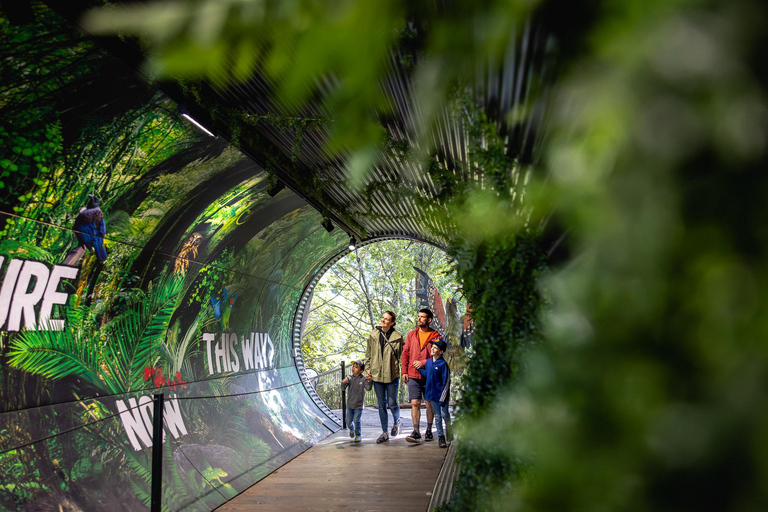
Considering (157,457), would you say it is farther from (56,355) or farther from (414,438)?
(414,438)

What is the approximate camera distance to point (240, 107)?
15.3 ft

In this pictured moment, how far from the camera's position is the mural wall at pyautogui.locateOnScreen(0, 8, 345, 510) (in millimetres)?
4035

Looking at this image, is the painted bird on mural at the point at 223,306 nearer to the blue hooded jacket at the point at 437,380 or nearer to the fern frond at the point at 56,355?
the fern frond at the point at 56,355

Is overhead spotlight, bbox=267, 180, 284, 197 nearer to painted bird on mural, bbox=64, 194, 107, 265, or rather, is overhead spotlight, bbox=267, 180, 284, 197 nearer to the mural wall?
the mural wall

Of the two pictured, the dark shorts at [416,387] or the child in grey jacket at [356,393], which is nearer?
the dark shorts at [416,387]

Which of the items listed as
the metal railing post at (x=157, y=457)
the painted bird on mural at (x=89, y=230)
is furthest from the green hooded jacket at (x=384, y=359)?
the metal railing post at (x=157, y=457)

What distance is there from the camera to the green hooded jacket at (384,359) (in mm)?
8797

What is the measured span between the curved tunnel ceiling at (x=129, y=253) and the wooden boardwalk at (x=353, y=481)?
40cm

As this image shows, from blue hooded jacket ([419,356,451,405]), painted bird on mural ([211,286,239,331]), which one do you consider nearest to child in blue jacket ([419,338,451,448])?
blue hooded jacket ([419,356,451,405])

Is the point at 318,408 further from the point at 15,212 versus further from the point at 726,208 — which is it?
the point at 726,208

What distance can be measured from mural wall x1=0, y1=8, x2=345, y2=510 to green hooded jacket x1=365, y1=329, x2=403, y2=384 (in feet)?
6.09

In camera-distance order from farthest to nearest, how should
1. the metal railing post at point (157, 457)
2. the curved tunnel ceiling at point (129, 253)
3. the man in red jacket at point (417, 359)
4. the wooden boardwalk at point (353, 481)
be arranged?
the man in red jacket at point (417, 359), the wooden boardwalk at point (353, 481), the metal railing post at point (157, 457), the curved tunnel ceiling at point (129, 253)

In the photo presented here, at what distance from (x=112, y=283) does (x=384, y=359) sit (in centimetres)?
452

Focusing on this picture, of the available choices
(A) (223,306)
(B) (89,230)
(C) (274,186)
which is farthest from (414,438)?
(B) (89,230)
